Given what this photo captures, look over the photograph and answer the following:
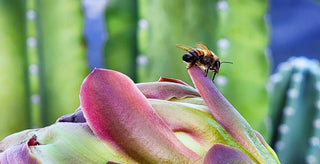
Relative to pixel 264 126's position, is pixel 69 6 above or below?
above

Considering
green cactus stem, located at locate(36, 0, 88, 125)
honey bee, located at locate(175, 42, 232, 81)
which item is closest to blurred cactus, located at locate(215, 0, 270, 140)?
green cactus stem, located at locate(36, 0, 88, 125)

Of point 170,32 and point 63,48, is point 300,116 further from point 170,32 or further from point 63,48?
point 63,48

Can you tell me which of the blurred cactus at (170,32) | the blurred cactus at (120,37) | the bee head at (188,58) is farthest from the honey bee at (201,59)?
the blurred cactus at (120,37)

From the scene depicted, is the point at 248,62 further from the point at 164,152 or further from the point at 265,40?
the point at 164,152

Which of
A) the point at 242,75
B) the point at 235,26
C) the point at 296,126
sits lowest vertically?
the point at 296,126

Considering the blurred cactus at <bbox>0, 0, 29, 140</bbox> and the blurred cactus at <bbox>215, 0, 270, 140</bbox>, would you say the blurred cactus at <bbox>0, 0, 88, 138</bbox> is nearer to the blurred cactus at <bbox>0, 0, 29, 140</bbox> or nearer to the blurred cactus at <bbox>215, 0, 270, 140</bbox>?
the blurred cactus at <bbox>0, 0, 29, 140</bbox>

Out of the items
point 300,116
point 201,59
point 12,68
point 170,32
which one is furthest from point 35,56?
point 201,59

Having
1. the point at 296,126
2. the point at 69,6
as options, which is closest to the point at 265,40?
the point at 296,126

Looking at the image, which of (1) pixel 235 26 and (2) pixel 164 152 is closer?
(2) pixel 164 152

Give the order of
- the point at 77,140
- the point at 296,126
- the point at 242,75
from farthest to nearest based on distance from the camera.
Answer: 1. the point at 296,126
2. the point at 242,75
3. the point at 77,140
